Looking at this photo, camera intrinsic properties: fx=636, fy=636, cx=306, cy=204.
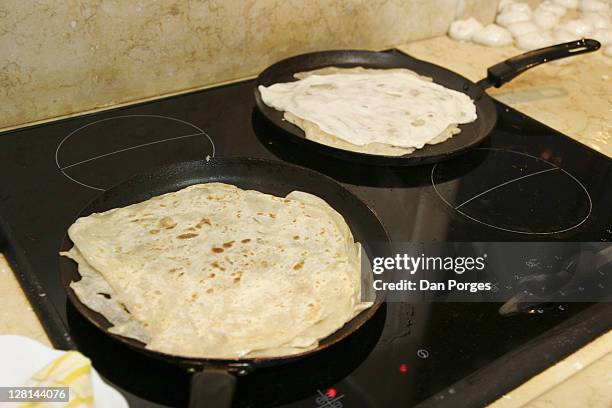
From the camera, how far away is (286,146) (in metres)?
1.42

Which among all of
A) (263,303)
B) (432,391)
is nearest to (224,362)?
(263,303)

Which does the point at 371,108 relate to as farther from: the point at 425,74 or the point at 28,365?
the point at 28,365

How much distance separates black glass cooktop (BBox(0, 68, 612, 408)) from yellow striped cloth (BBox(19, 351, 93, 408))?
70 mm

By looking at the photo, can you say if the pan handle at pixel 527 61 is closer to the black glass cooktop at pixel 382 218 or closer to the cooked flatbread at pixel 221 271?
the black glass cooktop at pixel 382 218

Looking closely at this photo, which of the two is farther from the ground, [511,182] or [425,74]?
[425,74]

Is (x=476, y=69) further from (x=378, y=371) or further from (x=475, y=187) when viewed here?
(x=378, y=371)

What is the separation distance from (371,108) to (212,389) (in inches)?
34.5

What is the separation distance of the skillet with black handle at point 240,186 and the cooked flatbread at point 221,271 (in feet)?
0.05

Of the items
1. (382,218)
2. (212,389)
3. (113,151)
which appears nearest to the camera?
(212,389)

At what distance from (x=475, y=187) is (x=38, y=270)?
861 millimetres

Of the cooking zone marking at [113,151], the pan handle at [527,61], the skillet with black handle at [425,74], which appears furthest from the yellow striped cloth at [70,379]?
the pan handle at [527,61]

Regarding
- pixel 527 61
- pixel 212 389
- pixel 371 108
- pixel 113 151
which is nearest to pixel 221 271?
pixel 212 389

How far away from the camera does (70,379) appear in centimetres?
77

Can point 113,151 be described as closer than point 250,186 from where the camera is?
No
